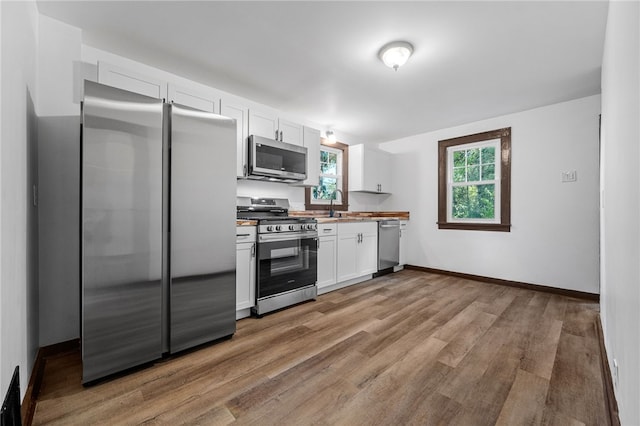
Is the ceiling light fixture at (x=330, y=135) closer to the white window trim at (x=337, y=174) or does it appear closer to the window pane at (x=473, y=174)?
the white window trim at (x=337, y=174)

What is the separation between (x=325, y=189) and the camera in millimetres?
4609

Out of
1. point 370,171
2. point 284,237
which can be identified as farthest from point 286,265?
point 370,171

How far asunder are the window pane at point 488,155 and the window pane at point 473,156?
79 mm

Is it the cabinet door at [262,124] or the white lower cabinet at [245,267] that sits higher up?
the cabinet door at [262,124]

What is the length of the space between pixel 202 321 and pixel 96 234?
919 millimetres

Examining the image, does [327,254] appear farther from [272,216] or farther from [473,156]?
[473,156]

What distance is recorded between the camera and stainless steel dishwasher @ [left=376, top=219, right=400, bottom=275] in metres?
4.37

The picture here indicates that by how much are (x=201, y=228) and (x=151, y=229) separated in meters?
0.33

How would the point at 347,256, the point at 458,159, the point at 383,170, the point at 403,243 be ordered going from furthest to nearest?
the point at 383,170 < the point at 403,243 < the point at 458,159 < the point at 347,256

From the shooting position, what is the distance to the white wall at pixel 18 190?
3.98 feet

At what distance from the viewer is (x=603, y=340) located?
2205 mm

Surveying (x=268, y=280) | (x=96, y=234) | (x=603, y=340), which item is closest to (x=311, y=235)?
(x=268, y=280)

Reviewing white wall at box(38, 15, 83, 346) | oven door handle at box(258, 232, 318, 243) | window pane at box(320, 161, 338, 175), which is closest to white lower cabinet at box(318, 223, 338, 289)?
oven door handle at box(258, 232, 318, 243)

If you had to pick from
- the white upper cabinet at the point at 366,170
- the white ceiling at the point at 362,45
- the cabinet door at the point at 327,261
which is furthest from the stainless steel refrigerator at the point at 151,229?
the white upper cabinet at the point at 366,170
